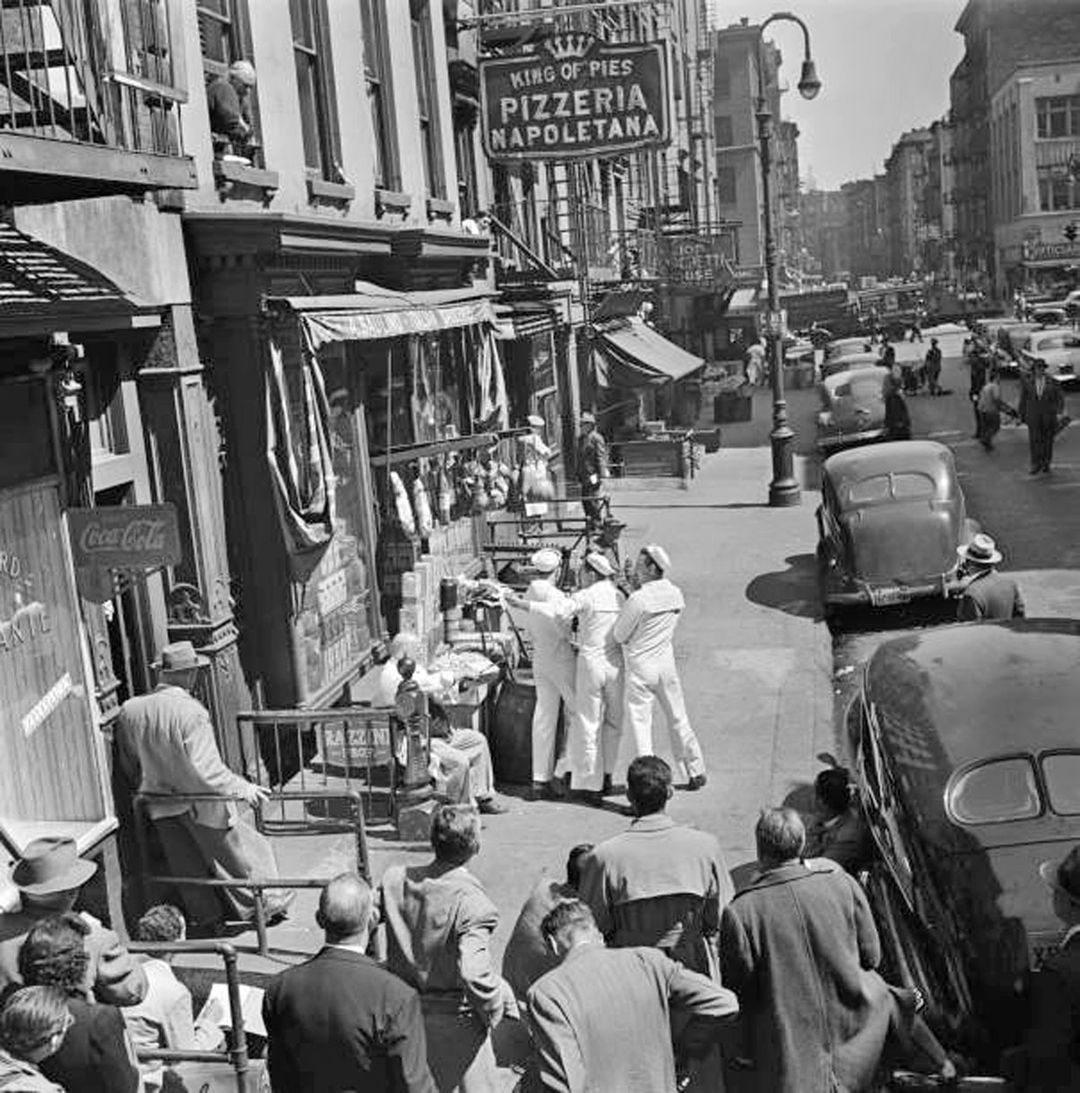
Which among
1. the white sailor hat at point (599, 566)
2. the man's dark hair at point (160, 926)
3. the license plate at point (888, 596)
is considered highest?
the white sailor hat at point (599, 566)

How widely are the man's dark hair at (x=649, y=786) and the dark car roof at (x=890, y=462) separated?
12259 mm

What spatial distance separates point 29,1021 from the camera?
15.3 ft

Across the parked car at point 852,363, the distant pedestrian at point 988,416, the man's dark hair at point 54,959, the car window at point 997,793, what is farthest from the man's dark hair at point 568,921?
the parked car at point 852,363

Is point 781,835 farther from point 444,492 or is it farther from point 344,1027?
point 444,492

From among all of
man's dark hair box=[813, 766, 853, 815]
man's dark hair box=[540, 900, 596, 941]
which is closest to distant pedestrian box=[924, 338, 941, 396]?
man's dark hair box=[813, 766, 853, 815]

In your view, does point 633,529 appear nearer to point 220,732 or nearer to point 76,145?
point 220,732

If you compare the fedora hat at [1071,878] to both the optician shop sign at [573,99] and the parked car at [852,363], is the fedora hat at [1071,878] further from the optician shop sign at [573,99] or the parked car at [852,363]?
the parked car at [852,363]

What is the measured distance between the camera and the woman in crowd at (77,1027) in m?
5.10

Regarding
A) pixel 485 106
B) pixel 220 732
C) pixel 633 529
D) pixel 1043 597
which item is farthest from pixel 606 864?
pixel 633 529

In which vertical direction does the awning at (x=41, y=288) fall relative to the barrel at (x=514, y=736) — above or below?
above

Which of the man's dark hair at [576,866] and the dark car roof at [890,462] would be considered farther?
the dark car roof at [890,462]

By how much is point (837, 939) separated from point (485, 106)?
50.4 feet

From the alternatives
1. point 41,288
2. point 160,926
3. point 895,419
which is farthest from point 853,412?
point 160,926

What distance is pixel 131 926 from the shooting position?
932 cm
